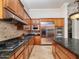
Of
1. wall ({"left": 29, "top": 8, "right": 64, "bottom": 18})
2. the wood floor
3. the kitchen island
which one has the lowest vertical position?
the wood floor

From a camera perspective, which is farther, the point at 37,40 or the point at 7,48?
the point at 37,40

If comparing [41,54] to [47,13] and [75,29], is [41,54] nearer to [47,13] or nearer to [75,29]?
[75,29]

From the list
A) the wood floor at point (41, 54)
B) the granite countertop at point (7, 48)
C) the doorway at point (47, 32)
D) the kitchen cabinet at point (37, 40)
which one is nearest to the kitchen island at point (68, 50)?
the granite countertop at point (7, 48)

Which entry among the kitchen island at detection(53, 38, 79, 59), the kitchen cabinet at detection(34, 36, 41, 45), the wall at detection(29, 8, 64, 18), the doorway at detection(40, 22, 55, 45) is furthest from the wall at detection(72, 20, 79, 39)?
the kitchen island at detection(53, 38, 79, 59)

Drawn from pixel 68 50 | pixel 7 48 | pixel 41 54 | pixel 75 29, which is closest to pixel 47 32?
pixel 75 29

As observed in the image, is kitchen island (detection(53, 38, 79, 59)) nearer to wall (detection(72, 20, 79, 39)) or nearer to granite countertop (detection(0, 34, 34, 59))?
granite countertop (detection(0, 34, 34, 59))

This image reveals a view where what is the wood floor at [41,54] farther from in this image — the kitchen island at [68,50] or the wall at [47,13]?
the wall at [47,13]

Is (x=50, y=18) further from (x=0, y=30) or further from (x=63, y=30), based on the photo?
(x=0, y=30)

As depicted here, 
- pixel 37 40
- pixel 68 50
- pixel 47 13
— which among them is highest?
pixel 47 13

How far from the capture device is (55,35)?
1005 cm

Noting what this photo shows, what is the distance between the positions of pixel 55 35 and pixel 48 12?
7.09ft

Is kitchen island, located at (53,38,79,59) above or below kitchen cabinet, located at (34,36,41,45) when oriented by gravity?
above

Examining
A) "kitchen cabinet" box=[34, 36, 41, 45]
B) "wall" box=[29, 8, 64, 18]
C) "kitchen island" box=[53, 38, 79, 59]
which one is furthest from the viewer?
"wall" box=[29, 8, 64, 18]

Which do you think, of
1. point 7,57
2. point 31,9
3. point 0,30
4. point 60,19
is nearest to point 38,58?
point 0,30
